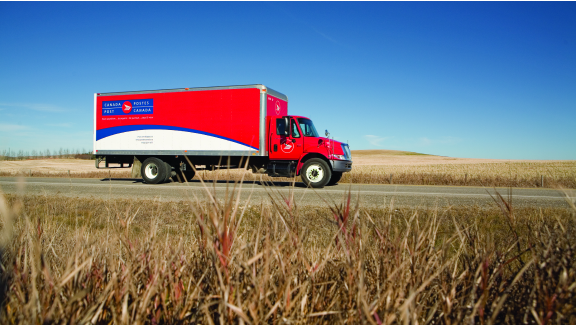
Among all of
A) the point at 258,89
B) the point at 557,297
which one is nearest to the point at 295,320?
the point at 557,297

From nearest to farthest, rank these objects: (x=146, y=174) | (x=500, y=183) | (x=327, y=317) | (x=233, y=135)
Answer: (x=327, y=317), (x=233, y=135), (x=146, y=174), (x=500, y=183)

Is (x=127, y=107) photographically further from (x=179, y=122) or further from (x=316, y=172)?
(x=316, y=172)

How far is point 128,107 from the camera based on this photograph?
14375 millimetres

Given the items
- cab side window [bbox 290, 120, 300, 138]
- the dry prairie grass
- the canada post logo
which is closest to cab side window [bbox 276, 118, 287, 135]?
cab side window [bbox 290, 120, 300, 138]

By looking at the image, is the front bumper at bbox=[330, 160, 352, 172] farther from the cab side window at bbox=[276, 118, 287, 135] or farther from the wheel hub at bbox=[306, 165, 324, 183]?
the cab side window at bbox=[276, 118, 287, 135]

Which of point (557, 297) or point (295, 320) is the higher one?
point (557, 297)

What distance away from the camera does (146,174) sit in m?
14.3

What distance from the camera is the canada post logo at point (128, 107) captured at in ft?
46.1

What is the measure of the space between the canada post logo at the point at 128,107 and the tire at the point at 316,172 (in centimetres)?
624

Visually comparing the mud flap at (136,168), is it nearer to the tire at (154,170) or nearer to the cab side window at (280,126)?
the tire at (154,170)

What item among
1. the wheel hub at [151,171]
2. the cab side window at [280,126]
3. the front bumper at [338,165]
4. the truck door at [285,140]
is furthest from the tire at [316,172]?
the wheel hub at [151,171]

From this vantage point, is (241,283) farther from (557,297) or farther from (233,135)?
(233,135)

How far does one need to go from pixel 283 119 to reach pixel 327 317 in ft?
35.7

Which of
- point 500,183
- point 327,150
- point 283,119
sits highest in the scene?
point 283,119
